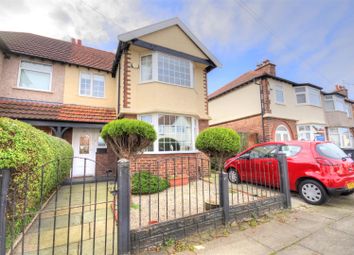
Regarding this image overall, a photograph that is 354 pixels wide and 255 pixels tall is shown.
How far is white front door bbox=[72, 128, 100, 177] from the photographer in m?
9.50

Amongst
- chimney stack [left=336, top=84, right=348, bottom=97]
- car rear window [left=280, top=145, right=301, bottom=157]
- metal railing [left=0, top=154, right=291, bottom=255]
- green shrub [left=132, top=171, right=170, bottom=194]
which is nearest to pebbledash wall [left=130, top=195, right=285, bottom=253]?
metal railing [left=0, top=154, right=291, bottom=255]

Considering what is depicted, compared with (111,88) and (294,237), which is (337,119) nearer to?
(294,237)

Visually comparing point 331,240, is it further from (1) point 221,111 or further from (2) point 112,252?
(1) point 221,111

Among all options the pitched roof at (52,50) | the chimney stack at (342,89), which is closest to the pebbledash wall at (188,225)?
the pitched roof at (52,50)

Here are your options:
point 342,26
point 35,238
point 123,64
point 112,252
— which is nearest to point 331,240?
point 112,252

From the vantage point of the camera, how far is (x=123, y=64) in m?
8.45

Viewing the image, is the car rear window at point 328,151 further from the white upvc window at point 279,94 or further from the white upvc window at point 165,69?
the white upvc window at point 279,94

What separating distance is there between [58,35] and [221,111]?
14202 mm

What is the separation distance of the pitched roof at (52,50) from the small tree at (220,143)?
27.9 feet

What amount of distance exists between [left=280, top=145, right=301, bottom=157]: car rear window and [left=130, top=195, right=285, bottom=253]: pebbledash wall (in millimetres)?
2276

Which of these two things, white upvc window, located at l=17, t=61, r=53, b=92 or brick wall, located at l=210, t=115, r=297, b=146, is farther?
brick wall, located at l=210, t=115, r=297, b=146

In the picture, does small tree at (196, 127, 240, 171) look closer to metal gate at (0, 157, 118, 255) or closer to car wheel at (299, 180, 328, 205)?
car wheel at (299, 180, 328, 205)

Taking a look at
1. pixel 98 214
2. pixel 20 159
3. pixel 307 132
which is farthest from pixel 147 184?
pixel 307 132

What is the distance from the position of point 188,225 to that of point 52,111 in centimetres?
904
